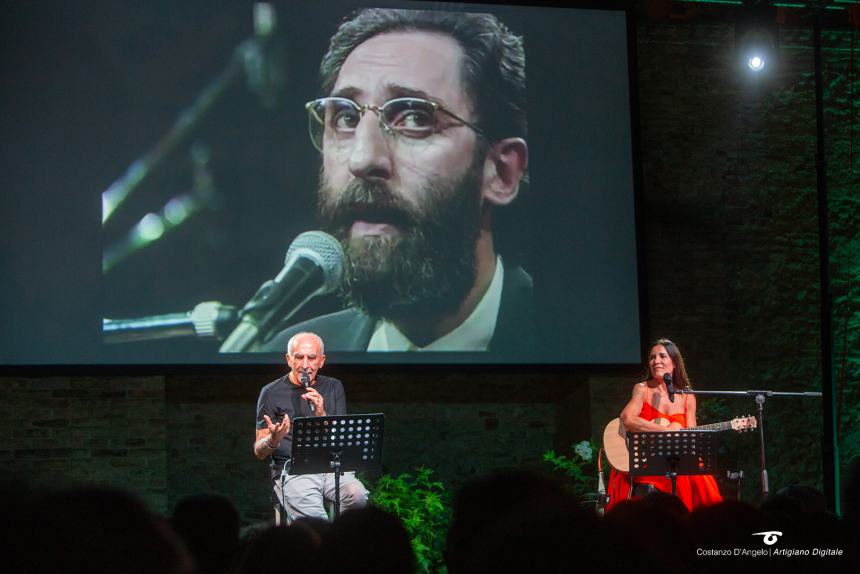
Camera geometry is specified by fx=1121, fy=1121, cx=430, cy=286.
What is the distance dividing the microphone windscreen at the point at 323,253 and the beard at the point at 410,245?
58 mm

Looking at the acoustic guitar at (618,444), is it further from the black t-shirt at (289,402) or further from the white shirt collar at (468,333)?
the black t-shirt at (289,402)

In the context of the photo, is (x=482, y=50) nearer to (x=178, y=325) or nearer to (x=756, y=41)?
(x=756, y=41)

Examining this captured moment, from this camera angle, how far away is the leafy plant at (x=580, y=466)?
850cm

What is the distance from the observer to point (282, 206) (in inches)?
334

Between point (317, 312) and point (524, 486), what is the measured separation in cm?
583

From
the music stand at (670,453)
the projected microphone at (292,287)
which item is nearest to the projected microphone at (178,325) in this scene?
the projected microphone at (292,287)

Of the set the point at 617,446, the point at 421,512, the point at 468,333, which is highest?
the point at 468,333

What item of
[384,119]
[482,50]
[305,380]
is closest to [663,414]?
[305,380]

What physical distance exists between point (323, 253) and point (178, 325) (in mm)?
1205

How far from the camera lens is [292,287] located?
332 inches

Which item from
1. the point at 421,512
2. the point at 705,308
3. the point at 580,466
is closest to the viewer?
the point at 421,512

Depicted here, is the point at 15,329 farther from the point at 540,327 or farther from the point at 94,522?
the point at 94,522

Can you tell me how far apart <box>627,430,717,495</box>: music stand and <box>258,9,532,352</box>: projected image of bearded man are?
2.30 m

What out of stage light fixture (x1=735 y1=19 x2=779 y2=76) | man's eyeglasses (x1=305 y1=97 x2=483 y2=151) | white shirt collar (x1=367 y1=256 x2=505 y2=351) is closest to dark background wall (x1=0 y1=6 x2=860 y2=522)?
white shirt collar (x1=367 y1=256 x2=505 y2=351)
